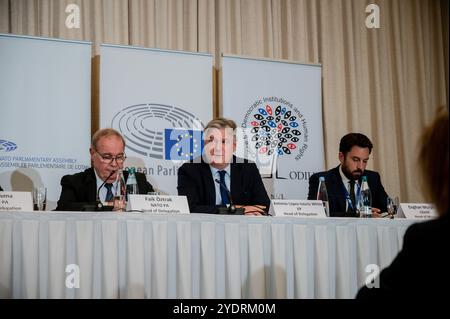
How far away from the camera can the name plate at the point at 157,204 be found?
3174 mm

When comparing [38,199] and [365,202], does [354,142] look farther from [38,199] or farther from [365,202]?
[38,199]

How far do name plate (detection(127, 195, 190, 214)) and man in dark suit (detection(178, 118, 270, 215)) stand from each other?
32.7 inches

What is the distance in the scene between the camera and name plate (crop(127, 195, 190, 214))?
10.4ft

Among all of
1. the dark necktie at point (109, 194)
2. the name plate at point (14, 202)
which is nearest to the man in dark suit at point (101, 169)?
the dark necktie at point (109, 194)

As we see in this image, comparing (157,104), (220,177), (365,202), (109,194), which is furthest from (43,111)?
(365,202)

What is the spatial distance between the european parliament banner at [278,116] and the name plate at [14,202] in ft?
8.44

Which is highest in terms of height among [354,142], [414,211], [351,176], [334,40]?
[334,40]

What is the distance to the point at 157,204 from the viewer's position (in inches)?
126

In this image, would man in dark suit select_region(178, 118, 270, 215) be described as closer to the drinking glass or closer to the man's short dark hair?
the man's short dark hair

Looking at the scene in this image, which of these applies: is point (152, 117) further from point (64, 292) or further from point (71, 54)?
point (64, 292)

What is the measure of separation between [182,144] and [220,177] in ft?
3.43

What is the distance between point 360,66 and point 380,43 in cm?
34

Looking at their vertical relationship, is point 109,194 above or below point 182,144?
below

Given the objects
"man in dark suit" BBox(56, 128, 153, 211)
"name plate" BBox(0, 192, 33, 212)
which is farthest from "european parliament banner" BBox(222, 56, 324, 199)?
"name plate" BBox(0, 192, 33, 212)
